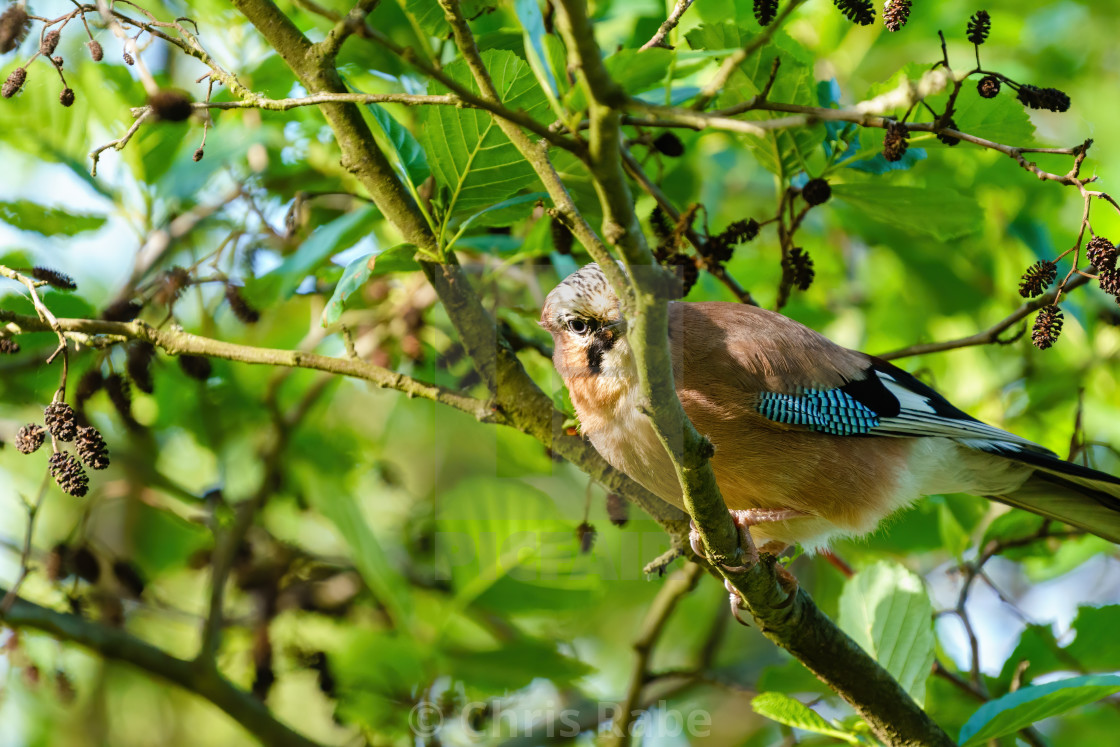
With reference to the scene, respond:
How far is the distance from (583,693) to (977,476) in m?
2.58

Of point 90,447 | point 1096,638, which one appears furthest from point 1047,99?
point 90,447

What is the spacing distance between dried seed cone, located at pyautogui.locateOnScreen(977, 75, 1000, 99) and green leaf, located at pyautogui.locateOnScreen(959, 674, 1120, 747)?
1.71 m

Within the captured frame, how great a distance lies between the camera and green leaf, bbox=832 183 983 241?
10.9ft

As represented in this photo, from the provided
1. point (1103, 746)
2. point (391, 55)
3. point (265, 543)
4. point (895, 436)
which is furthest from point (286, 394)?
point (1103, 746)

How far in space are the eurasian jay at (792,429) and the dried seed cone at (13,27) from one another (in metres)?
1.77

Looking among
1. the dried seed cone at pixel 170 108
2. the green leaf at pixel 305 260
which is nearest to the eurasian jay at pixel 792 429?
the green leaf at pixel 305 260

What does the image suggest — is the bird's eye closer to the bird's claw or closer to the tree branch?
the bird's claw

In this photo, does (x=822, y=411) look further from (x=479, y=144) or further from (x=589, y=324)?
(x=479, y=144)

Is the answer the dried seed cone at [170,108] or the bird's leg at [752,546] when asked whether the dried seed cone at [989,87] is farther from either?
the dried seed cone at [170,108]

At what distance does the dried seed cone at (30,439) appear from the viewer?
2.39m

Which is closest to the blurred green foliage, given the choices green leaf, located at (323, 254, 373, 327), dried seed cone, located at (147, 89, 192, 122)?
green leaf, located at (323, 254, 373, 327)

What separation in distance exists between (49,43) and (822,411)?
273 cm

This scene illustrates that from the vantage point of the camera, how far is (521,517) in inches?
173

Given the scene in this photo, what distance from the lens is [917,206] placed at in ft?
11.2
